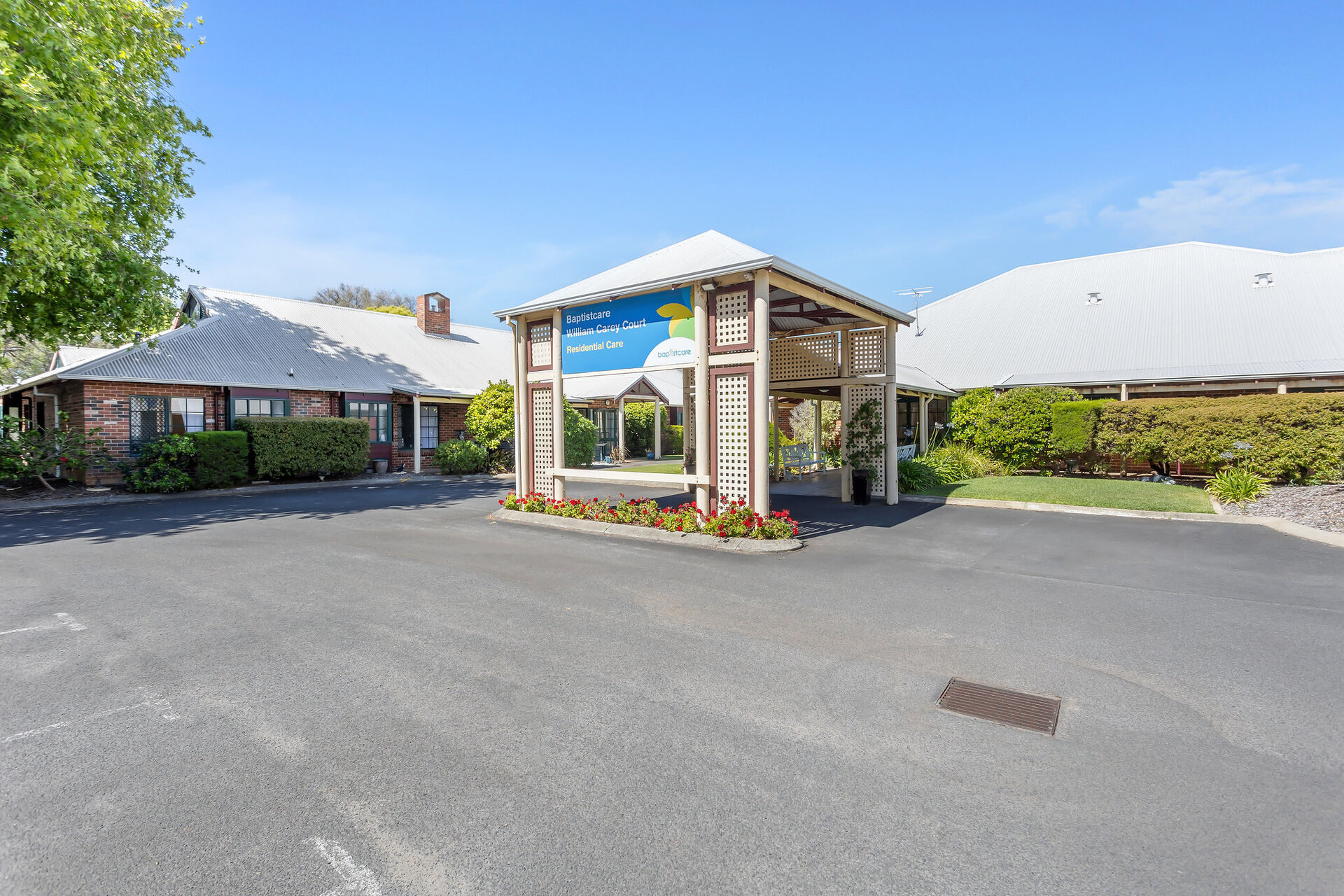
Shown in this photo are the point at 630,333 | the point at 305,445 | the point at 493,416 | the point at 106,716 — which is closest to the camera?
the point at 106,716

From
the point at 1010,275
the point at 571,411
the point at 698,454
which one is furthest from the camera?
the point at 1010,275

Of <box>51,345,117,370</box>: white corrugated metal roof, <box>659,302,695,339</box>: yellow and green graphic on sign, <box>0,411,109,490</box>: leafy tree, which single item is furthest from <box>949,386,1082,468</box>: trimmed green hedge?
<box>51,345,117,370</box>: white corrugated metal roof

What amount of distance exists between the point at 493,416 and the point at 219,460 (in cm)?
757

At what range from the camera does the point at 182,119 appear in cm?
1510

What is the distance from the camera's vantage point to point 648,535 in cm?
971

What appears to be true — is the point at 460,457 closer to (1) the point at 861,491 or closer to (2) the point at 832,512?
(1) the point at 861,491

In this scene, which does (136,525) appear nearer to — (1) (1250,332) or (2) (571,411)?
(2) (571,411)

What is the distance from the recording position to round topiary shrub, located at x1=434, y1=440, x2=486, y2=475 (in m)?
21.3

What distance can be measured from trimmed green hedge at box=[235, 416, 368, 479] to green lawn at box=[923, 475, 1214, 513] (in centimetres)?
1608

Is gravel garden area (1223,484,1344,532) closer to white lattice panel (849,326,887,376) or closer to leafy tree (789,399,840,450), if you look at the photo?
white lattice panel (849,326,887,376)

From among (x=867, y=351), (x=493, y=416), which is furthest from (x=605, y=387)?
(x=867, y=351)

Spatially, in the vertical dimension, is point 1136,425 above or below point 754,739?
above

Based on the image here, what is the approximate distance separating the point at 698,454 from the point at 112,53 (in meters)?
13.6

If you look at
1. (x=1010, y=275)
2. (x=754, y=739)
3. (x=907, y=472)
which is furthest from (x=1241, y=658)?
(x=1010, y=275)
